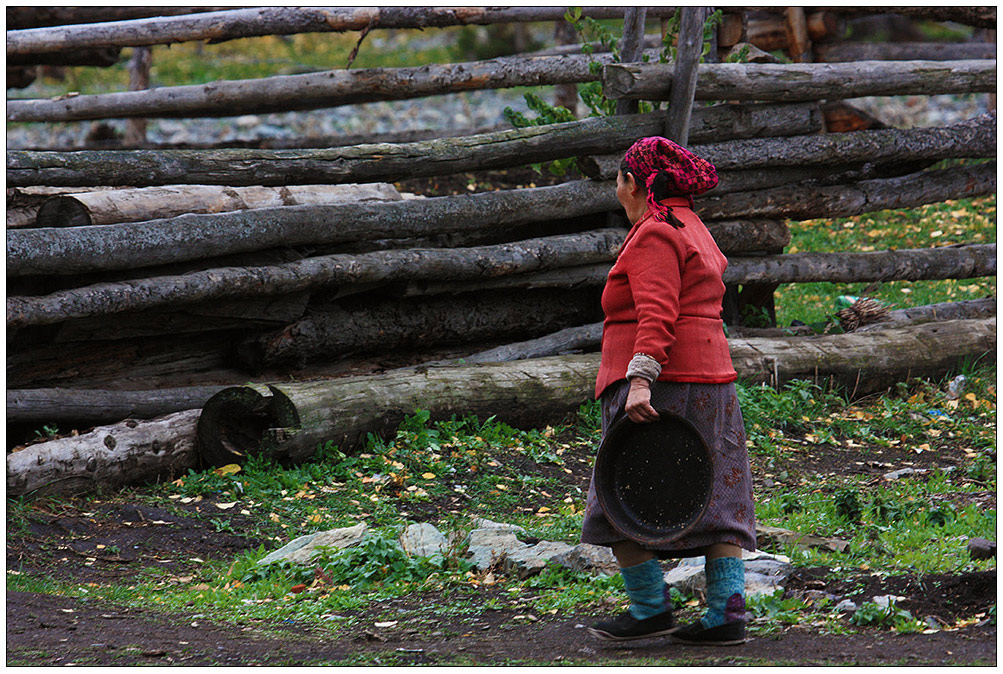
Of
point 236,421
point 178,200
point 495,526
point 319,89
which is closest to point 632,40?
point 319,89

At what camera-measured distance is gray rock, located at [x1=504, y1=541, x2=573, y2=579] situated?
4766 mm

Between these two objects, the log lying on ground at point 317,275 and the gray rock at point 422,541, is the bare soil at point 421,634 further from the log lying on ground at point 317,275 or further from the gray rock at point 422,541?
the log lying on ground at point 317,275

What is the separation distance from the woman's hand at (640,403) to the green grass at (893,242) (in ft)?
21.7

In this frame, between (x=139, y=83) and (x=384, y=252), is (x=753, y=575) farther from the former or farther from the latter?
(x=139, y=83)

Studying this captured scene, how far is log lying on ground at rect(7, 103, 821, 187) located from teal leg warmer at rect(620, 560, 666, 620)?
167 inches

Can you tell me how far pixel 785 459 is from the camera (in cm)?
689

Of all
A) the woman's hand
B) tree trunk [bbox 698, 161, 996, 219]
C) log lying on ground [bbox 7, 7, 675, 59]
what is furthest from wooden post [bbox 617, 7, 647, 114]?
the woman's hand

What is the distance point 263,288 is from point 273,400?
0.86m

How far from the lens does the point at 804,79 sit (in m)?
8.40

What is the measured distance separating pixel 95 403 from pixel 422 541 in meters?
2.52

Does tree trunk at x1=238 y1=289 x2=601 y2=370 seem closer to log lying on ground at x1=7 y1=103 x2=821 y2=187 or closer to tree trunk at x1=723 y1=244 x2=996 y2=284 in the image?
log lying on ground at x1=7 y1=103 x2=821 y2=187

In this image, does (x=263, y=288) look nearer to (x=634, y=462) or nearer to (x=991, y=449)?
(x=634, y=462)

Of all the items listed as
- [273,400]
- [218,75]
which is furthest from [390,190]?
[218,75]

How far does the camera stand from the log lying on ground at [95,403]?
6.11 metres
